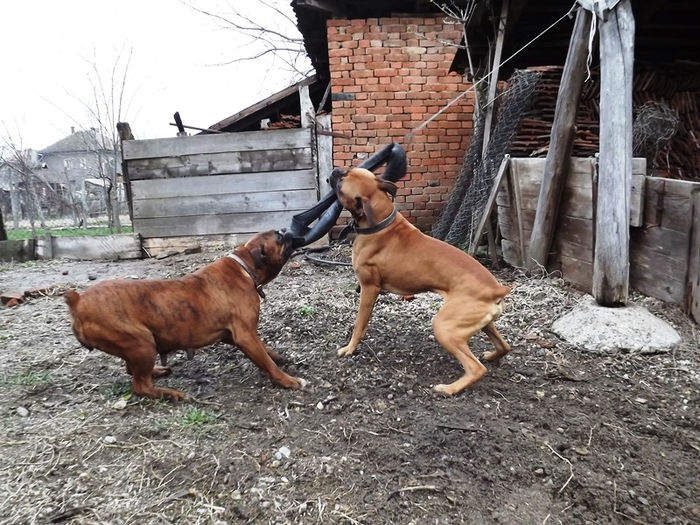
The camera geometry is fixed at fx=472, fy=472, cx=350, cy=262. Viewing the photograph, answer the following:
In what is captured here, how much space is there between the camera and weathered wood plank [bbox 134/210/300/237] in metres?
8.84

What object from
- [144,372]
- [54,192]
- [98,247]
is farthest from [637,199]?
[54,192]

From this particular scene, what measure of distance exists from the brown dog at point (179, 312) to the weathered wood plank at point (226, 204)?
17.6ft

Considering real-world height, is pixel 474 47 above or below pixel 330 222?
above

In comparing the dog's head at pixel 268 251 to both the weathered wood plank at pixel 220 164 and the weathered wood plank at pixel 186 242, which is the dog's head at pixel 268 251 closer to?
the weathered wood plank at pixel 220 164

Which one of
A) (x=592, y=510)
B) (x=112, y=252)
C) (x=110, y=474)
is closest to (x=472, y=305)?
(x=592, y=510)

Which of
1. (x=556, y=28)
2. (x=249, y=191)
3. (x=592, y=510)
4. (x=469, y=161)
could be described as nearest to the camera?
(x=592, y=510)

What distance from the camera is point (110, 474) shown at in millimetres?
2543

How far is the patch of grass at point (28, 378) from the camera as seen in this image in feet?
11.9

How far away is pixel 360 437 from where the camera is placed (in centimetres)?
284

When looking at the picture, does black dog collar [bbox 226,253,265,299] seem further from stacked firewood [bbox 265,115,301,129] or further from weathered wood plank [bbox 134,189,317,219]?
stacked firewood [bbox 265,115,301,129]

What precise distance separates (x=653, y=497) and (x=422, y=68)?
7.58m

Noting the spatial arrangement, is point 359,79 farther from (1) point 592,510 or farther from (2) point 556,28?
(1) point 592,510

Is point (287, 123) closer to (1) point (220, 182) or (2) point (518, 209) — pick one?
(1) point (220, 182)

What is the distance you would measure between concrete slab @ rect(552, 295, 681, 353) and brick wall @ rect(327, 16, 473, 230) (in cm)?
469
